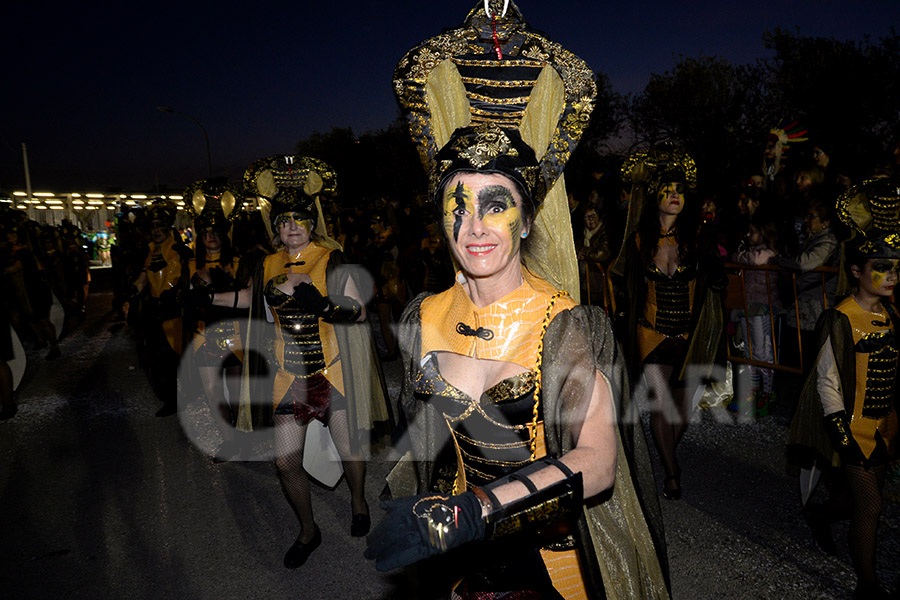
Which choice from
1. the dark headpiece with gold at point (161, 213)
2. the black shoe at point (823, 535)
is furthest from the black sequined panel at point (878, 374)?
the dark headpiece with gold at point (161, 213)

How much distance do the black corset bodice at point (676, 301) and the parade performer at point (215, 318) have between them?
3882 millimetres

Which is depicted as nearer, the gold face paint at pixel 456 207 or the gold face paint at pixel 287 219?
the gold face paint at pixel 456 207

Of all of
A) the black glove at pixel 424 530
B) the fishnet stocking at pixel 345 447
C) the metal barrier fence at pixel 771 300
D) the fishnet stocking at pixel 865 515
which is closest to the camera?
the black glove at pixel 424 530

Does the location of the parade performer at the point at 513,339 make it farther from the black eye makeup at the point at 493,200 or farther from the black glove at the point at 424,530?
the black glove at the point at 424,530

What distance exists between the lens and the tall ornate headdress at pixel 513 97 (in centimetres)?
197

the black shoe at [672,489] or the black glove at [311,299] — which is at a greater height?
the black glove at [311,299]

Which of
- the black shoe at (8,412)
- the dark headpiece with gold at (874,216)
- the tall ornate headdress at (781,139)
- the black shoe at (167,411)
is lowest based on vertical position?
the black shoe at (167,411)

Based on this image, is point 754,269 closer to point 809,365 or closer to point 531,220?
point 809,365

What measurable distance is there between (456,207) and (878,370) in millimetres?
2653

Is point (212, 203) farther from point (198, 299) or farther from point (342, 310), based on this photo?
point (342, 310)

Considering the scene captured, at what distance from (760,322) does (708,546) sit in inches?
121

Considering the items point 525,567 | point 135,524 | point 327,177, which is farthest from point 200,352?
point 525,567

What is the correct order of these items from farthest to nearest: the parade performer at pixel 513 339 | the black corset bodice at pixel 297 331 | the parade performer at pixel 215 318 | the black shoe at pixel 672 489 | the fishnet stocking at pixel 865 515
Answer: the parade performer at pixel 215 318 → the black shoe at pixel 672 489 → the black corset bodice at pixel 297 331 → the fishnet stocking at pixel 865 515 → the parade performer at pixel 513 339

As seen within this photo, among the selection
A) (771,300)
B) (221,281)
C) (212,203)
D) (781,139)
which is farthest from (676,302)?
(781,139)
